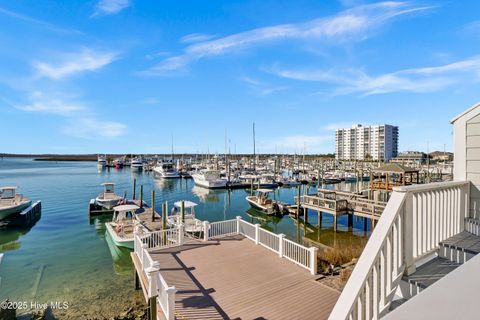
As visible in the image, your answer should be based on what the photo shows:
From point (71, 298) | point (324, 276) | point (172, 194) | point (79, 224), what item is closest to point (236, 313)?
point (324, 276)

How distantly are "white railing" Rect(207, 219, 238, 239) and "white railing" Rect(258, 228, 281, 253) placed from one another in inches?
76.4

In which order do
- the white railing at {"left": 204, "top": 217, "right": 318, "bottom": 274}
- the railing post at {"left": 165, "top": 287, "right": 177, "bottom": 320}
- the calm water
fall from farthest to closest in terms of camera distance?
the calm water
the white railing at {"left": 204, "top": 217, "right": 318, "bottom": 274}
the railing post at {"left": 165, "top": 287, "right": 177, "bottom": 320}

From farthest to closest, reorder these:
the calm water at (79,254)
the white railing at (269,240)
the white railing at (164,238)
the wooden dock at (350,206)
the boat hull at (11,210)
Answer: the boat hull at (11,210) < the wooden dock at (350,206) < the white railing at (164,238) < the calm water at (79,254) < the white railing at (269,240)

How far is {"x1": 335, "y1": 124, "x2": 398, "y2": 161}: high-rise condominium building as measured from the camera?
4756 inches

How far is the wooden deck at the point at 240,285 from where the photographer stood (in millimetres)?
7074

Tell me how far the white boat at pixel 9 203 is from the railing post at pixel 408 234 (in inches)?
1185

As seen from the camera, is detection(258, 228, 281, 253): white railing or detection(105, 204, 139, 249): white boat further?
detection(105, 204, 139, 249): white boat

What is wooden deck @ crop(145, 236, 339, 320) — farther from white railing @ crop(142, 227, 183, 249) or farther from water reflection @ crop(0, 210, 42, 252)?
water reflection @ crop(0, 210, 42, 252)

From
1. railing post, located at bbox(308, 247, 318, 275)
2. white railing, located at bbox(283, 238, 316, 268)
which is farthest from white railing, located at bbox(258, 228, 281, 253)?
railing post, located at bbox(308, 247, 318, 275)

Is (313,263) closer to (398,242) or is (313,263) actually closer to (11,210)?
(398,242)

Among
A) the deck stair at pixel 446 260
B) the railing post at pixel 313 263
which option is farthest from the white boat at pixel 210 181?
the deck stair at pixel 446 260

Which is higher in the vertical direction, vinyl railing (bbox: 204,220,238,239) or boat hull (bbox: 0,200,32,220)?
vinyl railing (bbox: 204,220,238,239)

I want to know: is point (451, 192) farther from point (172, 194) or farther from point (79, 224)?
point (172, 194)

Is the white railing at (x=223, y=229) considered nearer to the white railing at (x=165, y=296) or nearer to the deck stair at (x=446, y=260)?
the white railing at (x=165, y=296)
